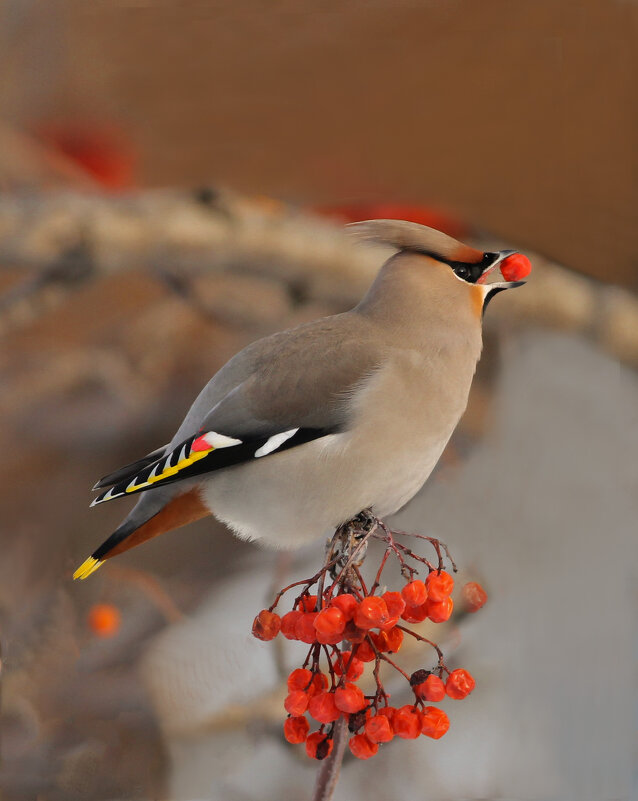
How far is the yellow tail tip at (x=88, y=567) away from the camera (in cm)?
105

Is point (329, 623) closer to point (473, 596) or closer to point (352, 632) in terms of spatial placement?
point (352, 632)

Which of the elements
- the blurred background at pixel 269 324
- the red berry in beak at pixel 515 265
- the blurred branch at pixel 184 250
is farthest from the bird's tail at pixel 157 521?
the red berry in beak at pixel 515 265

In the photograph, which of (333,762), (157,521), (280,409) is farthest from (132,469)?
(333,762)

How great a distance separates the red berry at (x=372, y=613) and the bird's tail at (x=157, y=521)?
31 cm

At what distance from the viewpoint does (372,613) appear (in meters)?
0.74

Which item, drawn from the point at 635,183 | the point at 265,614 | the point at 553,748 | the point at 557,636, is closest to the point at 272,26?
the point at 635,183

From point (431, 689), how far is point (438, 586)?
0.34ft

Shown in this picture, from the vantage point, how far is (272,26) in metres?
1.25

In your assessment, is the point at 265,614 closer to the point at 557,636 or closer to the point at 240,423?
the point at 240,423

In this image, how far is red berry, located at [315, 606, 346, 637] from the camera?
0.75 meters

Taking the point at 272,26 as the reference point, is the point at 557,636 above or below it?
below

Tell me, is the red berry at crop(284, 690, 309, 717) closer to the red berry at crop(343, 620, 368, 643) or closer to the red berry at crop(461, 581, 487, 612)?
the red berry at crop(343, 620, 368, 643)

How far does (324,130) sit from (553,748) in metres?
1.06

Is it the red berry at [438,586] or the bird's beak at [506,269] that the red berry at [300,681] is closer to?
the red berry at [438,586]
